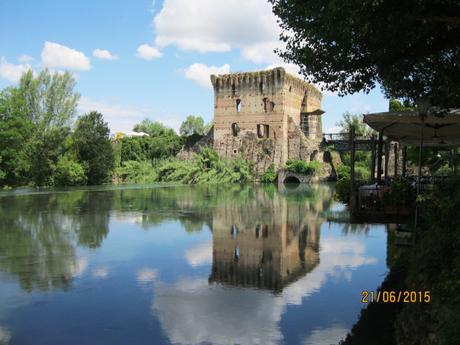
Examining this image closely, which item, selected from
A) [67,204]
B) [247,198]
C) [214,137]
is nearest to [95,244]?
[67,204]

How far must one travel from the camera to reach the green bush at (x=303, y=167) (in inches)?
1762

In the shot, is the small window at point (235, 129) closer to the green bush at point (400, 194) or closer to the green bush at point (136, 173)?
the green bush at point (136, 173)

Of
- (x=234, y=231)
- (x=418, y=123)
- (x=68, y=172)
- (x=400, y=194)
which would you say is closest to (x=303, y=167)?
(x=68, y=172)

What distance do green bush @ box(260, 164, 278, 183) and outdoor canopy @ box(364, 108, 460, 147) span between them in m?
34.8

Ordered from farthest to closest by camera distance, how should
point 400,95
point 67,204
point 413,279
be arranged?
point 67,204 → point 400,95 → point 413,279

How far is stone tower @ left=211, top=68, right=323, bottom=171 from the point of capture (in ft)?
153

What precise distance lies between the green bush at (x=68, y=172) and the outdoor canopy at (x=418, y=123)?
3359cm

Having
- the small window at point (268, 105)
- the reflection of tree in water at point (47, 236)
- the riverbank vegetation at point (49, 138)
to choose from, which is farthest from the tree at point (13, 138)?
the small window at point (268, 105)

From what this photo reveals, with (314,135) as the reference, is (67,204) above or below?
below

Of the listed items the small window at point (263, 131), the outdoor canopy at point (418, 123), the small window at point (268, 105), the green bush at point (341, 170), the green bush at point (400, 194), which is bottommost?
the green bush at point (400, 194)

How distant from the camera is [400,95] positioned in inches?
461

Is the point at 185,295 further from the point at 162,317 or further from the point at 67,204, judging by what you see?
the point at 67,204

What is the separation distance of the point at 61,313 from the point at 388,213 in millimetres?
6282

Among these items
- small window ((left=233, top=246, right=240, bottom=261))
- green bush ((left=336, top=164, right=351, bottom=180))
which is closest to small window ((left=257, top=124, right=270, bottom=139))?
green bush ((left=336, top=164, right=351, bottom=180))
